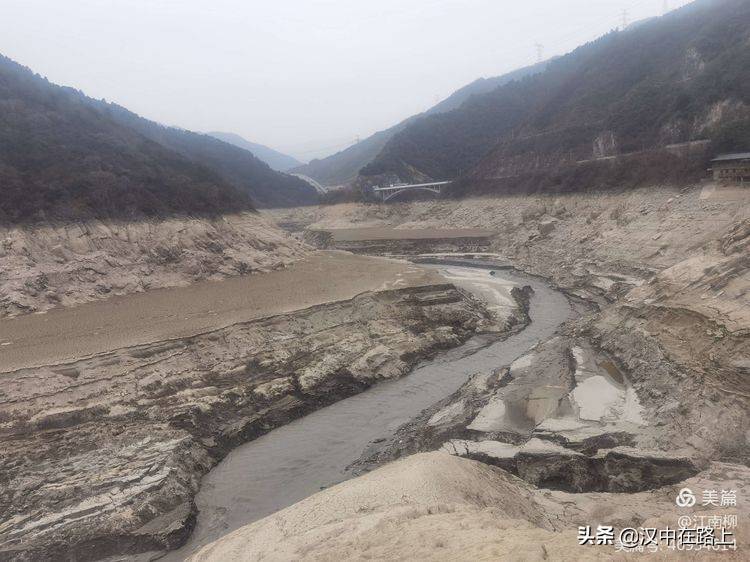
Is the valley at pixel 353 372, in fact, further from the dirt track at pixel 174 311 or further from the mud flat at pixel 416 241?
the mud flat at pixel 416 241

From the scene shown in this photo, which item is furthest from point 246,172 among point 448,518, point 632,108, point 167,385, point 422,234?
point 448,518

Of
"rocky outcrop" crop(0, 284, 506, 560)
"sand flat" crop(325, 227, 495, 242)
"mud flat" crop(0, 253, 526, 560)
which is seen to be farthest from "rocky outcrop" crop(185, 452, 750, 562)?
"sand flat" crop(325, 227, 495, 242)

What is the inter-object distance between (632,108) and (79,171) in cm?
5182

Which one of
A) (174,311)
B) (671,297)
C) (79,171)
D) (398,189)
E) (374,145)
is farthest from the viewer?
(374,145)

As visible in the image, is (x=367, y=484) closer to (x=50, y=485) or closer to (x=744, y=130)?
(x=50, y=485)

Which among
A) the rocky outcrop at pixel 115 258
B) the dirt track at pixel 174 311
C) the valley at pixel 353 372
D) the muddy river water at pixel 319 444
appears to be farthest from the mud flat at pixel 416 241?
the muddy river water at pixel 319 444

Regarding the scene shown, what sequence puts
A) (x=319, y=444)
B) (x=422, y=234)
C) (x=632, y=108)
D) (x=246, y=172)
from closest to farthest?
(x=319, y=444), (x=632, y=108), (x=422, y=234), (x=246, y=172)

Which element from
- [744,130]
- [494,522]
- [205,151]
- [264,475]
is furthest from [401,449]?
[205,151]

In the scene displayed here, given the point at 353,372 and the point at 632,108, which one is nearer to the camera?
the point at 353,372

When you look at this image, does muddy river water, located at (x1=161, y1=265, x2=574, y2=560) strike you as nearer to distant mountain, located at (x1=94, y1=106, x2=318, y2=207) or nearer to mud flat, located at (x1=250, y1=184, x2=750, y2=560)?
mud flat, located at (x1=250, y1=184, x2=750, y2=560)

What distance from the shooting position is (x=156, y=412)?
13.0 metres

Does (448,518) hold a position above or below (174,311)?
below

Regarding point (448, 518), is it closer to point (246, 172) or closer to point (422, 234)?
point (422, 234)

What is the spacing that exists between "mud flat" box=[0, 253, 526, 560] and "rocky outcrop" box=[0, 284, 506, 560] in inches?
1.3
